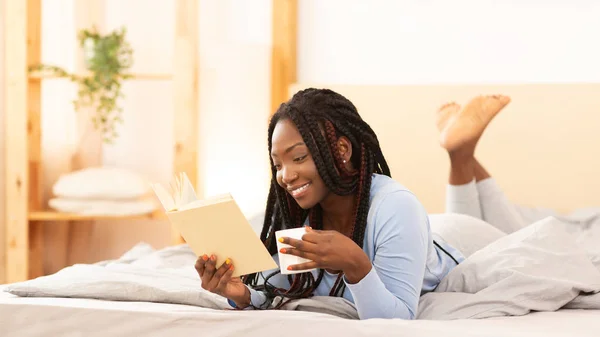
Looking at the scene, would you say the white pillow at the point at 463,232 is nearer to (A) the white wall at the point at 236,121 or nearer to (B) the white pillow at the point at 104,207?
(A) the white wall at the point at 236,121

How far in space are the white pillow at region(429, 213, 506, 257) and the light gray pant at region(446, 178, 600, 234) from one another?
0.44 m

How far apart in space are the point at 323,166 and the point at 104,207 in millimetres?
1797

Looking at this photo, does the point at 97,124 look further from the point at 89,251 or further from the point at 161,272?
the point at 161,272

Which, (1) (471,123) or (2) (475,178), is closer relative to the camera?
(1) (471,123)

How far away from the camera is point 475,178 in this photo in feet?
8.30

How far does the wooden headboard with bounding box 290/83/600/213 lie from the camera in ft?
9.00

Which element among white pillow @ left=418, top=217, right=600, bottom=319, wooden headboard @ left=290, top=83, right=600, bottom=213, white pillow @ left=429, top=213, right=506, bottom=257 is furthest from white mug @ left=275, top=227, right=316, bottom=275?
wooden headboard @ left=290, top=83, right=600, bottom=213

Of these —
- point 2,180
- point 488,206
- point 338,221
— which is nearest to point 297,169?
point 338,221

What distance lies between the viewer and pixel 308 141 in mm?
1351

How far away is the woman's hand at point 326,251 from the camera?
1.16 metres

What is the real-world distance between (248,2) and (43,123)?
100cm

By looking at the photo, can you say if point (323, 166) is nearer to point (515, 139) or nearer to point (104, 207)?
point (515, 139)

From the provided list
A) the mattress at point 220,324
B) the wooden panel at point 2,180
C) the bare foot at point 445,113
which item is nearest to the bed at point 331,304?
the mattress at point 220,324

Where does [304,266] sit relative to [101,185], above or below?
above
